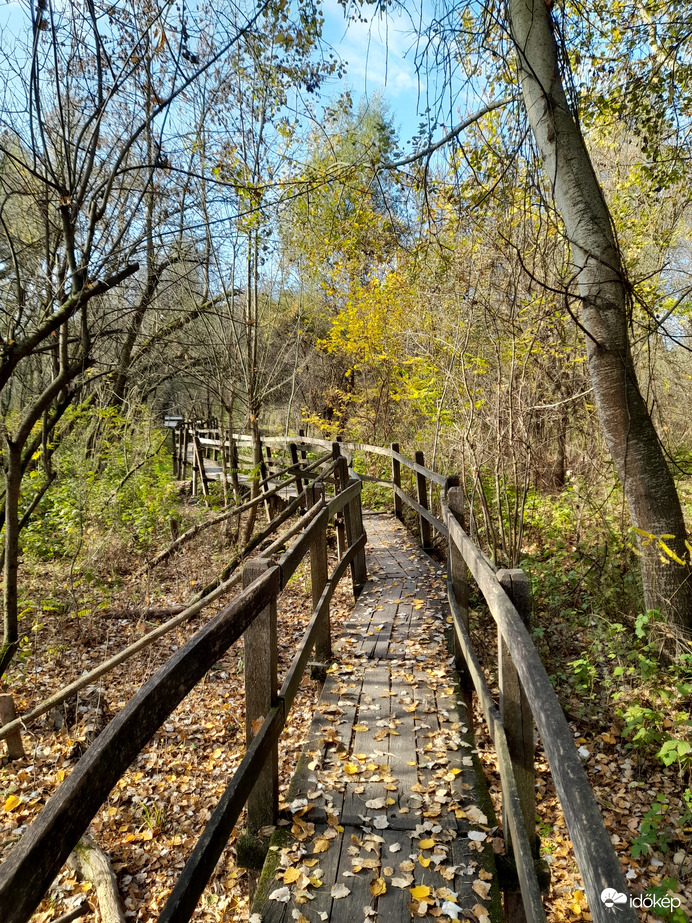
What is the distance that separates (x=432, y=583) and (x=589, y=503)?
2430 millimetres

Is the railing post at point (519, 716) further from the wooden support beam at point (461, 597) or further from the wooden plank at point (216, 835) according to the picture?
the wooden support beam at point (461, 597)

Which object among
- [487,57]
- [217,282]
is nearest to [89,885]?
[487,57]

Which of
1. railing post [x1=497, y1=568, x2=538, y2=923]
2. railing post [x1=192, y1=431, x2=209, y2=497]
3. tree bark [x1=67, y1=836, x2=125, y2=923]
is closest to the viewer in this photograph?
railing post [x1=497, y1=568, x2=538, y2=923]

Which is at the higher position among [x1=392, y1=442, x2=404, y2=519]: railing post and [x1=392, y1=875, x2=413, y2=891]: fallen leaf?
[x1=392, y1=442, x2=404, y2=519]: railing post

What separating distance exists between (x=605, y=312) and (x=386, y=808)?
4.20m

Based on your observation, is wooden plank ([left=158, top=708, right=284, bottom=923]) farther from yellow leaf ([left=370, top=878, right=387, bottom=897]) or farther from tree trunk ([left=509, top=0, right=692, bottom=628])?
tree trunk ([left=509, top=0, right=692, bottom=628])

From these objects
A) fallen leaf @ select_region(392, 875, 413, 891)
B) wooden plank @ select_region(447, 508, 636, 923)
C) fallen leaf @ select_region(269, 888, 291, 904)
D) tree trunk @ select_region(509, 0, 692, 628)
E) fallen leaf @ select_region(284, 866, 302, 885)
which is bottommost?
fallen leaf @ select_region(269, 888, 291, 904)

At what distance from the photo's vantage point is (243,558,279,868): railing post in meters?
2.62

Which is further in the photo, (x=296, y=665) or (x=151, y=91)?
(x=151, y=91)

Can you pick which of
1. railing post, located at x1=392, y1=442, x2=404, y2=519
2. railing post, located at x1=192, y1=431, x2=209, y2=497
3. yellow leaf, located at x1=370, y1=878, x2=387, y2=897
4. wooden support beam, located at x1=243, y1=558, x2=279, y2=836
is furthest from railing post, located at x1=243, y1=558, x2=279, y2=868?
railing post, located at x1=192, y1=431, x2=209, y2=497

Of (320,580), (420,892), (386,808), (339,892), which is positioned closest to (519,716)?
(420,892)

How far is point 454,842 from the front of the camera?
2547 mm

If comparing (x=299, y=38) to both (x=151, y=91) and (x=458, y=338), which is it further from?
(x=458, y=338)

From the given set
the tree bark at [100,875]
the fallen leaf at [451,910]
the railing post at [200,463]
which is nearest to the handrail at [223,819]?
the fallen leaf at [451,910]
